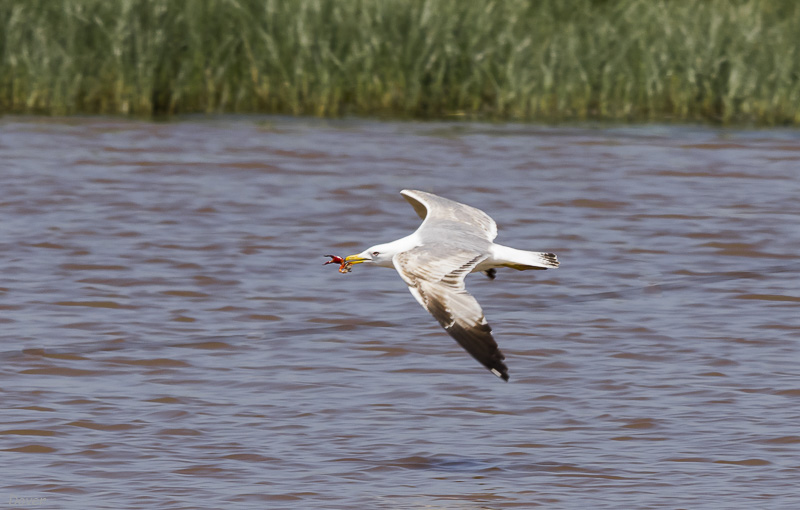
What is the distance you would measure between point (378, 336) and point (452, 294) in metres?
1.95

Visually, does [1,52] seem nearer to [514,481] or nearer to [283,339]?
[283,339]

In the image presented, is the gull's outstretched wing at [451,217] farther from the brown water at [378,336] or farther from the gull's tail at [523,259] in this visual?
the brown water at [378,336]

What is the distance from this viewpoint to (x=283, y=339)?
7770mm

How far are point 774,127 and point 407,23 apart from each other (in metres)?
3.64

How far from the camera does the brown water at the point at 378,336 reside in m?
5.82

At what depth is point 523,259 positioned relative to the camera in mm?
6352

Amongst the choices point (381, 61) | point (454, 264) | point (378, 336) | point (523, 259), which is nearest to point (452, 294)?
point (454, 264)

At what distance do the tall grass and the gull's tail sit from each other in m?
8.25

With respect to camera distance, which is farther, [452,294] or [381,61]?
[381,61]

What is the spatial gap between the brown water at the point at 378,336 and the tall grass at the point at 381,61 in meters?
1.03

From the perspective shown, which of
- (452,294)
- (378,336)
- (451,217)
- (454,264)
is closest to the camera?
(452,294)

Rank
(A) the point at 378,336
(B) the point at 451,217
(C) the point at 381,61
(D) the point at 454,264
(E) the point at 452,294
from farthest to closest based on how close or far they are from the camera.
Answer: (C) the point at 381,61 → (A) the point at 378,336 → (B) the point at 451,217 → (D) the point at 454,264 → (E) the point at 452,294

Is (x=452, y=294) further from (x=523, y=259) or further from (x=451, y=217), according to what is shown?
(x=451, y=217)

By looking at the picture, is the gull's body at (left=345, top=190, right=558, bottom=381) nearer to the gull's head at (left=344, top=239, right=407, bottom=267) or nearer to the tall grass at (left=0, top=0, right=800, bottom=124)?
the gull's head at (left=344, top=239, right=407, bottom=267)
